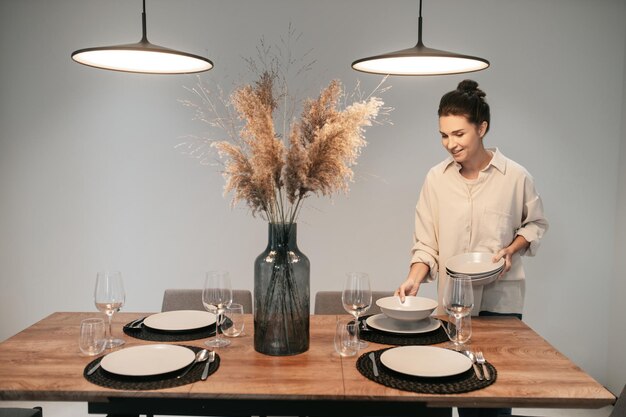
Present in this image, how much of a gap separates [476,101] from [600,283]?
1950mm

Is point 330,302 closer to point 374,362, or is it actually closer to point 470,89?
point 374,362

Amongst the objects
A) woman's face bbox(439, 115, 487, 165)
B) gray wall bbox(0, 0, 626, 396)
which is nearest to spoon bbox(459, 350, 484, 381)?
woman's face bbox(439, 115, 487, 165)

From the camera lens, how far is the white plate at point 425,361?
5.32ft

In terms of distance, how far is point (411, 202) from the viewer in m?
3.73

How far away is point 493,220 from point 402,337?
30.5 inches

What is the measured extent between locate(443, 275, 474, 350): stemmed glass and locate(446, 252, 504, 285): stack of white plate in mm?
459

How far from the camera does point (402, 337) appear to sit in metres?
1.97

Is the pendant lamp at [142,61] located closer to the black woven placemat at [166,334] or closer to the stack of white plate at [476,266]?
the black woven placemat at [166,334]

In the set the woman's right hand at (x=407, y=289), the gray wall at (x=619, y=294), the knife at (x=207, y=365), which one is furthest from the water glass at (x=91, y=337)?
the gray wall at (x=619, y=294)

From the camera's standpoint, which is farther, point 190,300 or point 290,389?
point 190,300

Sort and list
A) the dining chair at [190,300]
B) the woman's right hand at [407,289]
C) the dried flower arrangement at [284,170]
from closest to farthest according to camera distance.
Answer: the dried flower arrangement at [284,170] → the woman's right hand at [407,289] → the dining chair at [190,300]

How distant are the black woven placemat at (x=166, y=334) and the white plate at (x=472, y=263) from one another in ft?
3.12

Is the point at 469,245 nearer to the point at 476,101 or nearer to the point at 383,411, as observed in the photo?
the point at 476,101

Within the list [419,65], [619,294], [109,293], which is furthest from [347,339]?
[619,294]
